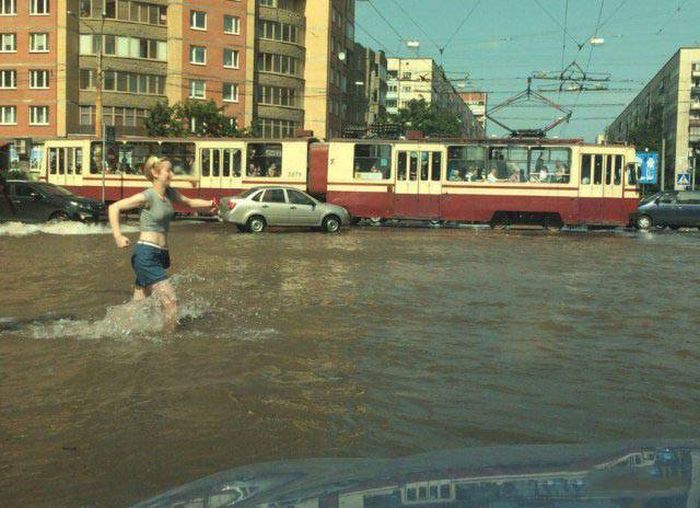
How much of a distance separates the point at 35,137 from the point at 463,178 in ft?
127

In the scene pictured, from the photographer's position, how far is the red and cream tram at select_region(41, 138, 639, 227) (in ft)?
102

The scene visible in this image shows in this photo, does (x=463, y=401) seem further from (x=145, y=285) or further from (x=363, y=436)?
(x=145, y=285)

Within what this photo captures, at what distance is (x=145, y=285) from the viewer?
873 centimetres

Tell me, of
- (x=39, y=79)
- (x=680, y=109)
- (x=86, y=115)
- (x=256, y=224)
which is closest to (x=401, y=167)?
(x=256, y=224)

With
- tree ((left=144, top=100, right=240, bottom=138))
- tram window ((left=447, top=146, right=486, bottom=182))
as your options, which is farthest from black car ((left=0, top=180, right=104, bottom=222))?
tree ((left=144, top=100, right=240, bottom=138))

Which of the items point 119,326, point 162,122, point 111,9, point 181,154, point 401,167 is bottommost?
point 119,326

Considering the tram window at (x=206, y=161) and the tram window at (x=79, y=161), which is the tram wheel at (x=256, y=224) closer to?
the tram window at (x=206, y=161)

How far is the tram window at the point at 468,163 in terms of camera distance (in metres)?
31.8

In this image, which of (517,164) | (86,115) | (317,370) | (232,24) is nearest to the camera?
(317,370)

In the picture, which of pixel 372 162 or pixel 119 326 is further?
pixel 372 162

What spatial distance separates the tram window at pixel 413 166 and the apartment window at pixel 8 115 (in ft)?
128

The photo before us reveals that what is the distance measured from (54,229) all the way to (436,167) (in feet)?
43.8

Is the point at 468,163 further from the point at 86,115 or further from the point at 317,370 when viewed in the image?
the point at 86,115

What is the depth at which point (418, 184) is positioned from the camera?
106ft
